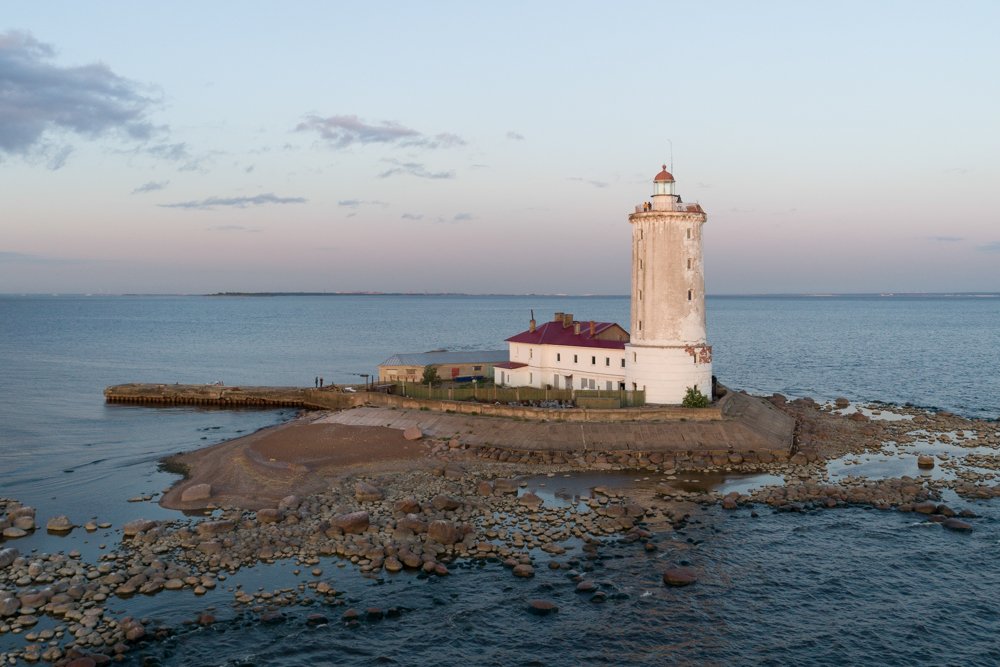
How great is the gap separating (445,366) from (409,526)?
92.3 ft

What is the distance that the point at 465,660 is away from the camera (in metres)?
19.5

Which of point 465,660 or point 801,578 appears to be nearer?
point 465,660

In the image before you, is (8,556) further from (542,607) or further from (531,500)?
(531,500)

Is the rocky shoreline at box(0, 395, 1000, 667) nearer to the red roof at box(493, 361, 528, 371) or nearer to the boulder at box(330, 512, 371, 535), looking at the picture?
the boulder at box(330, 512, 371, 535)

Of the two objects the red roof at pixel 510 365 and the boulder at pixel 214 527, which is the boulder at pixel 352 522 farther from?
the red roof at pixel 510 365

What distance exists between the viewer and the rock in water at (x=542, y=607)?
21.8m

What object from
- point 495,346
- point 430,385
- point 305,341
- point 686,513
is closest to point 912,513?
point 686,513

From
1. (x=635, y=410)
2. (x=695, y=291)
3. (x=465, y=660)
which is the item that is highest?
(x=695, y=291)

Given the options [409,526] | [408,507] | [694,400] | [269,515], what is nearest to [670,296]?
[694,400]

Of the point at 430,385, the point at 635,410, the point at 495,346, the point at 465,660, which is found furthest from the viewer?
the point at 495,346

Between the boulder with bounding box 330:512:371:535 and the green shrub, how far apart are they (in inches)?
863

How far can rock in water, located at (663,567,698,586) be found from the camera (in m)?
23.8

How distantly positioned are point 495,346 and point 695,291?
75924 millimetres

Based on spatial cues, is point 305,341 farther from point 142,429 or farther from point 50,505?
point 50,505
